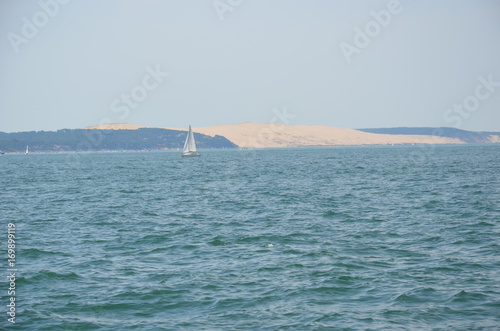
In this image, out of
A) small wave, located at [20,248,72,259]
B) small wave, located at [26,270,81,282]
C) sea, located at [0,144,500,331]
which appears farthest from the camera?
small wave, located at [20,248,72,259]

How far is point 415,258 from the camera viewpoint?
20859mm

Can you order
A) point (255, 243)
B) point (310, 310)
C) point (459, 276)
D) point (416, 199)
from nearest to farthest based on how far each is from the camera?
1. point (310, 310)
2. point (459, 276)
3. point (255, 243)
4. point (416, 199)

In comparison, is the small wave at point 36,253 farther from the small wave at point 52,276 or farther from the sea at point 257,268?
the small wave at point 52,276

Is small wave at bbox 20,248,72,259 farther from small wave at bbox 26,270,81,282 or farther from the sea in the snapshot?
small wave at bbox 26,270,81,282

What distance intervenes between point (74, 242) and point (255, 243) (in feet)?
27.1

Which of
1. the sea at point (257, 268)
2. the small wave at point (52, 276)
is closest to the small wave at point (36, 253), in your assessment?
the sea at point (257, 268)

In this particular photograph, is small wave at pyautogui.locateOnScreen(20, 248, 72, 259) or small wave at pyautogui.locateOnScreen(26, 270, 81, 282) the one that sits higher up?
small wave at pyautogui.locateOnScreen(20, 248, 72, 259)

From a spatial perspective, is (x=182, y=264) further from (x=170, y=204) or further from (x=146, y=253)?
(x=170, y=204)

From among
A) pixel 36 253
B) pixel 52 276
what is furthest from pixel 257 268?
pixel 36 253

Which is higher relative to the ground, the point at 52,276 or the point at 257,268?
the point at 257,268

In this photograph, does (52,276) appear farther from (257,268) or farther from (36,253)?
(257,268)

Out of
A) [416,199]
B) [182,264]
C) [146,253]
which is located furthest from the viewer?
[416,199]

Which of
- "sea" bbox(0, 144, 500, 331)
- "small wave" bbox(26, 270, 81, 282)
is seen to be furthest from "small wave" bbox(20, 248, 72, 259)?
"small wave" bbox(26, 270, 81, 282)

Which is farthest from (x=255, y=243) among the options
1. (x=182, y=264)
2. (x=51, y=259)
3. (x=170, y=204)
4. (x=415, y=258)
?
(x=170, y=204)
